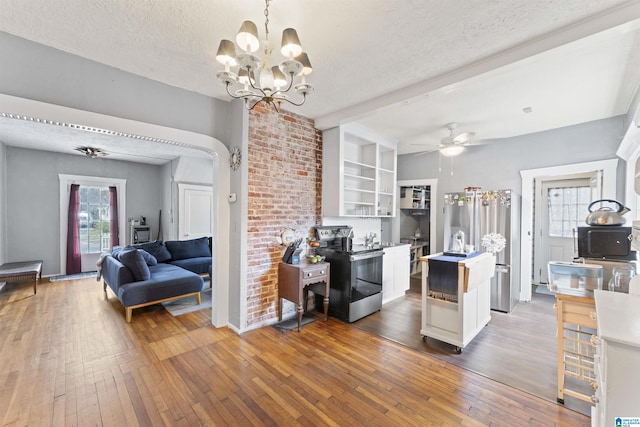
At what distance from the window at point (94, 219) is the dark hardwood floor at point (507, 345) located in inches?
259

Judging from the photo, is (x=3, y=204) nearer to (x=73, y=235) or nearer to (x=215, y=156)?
(x=73, y=235)

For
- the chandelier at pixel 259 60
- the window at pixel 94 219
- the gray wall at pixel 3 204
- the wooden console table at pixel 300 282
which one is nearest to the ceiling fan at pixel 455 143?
the wooden console table at pixel 300 282

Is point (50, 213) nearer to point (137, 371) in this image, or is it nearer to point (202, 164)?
point (202, 164)

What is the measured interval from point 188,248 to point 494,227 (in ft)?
19.3

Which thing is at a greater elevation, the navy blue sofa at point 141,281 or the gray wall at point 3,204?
the gray wall at point 3,204

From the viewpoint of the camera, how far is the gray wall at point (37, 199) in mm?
5238

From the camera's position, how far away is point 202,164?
6074 millimetres

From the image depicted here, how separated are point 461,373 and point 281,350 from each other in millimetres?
1723

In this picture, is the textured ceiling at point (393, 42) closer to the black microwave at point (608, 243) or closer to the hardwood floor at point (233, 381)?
the black microwave at point (608, 243)

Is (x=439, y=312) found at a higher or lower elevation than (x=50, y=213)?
lower

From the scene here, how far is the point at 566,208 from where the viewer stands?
16.7ft

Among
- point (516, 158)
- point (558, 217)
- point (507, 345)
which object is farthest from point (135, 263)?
point (558, 217)

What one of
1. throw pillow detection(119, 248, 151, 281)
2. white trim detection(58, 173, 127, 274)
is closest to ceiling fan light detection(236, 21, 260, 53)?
throw pillow detection(119, 248, 151, 281)

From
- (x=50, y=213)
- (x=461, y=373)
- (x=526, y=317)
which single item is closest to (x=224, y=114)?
(x=461, y=373)
